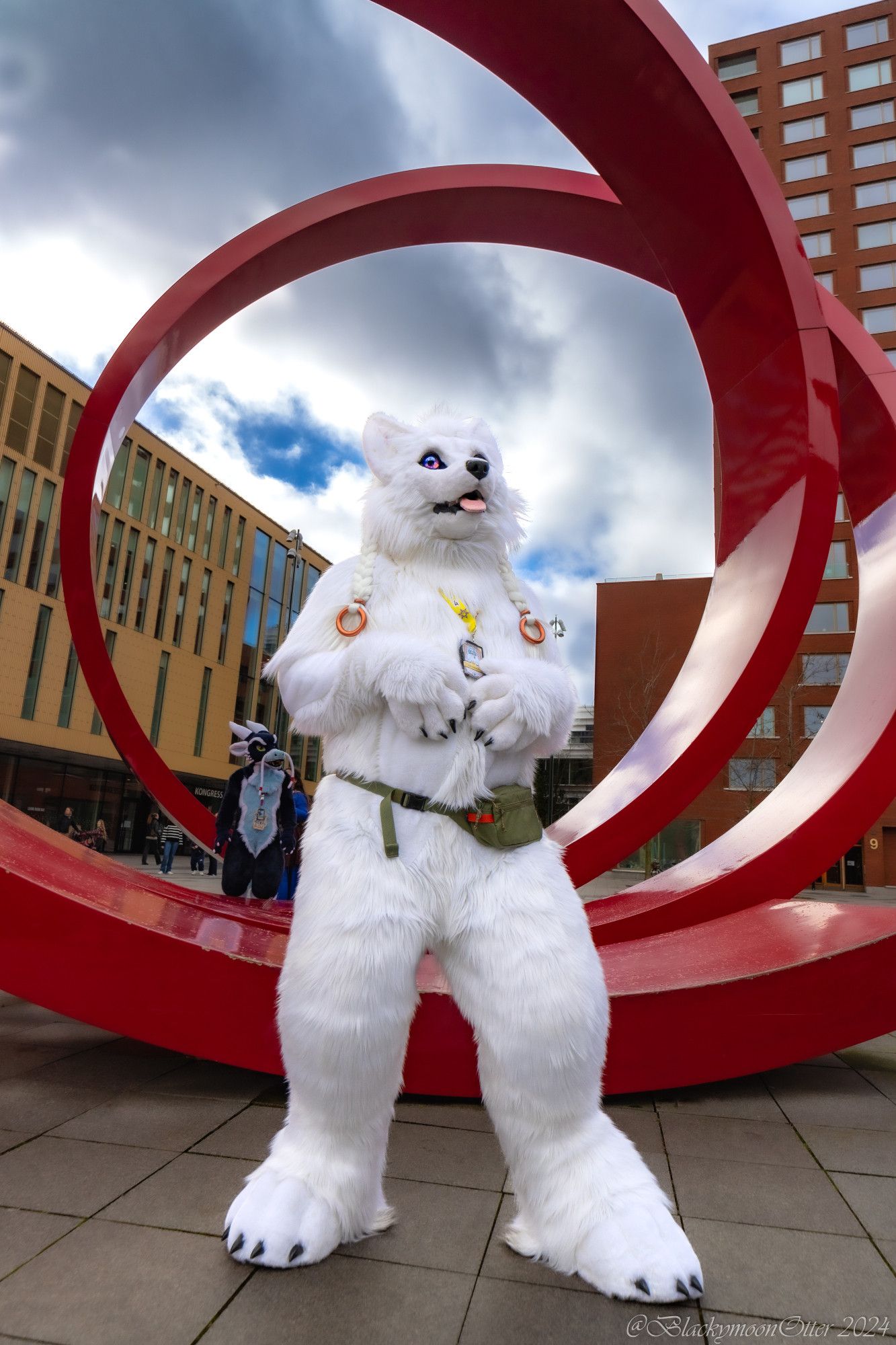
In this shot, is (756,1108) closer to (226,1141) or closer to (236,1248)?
(226,1141)

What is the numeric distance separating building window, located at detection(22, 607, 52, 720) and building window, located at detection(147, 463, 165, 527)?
544 centimetres

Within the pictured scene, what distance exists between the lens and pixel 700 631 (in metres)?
6.02

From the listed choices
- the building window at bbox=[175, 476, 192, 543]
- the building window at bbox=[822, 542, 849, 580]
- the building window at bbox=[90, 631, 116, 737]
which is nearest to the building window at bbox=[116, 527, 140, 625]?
the building window at bbox=[90, 631, 116, 737]

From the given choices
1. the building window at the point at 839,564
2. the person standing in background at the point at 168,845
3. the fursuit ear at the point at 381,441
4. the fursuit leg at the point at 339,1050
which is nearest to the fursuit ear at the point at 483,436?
the fursuit ear at the point at 381,441

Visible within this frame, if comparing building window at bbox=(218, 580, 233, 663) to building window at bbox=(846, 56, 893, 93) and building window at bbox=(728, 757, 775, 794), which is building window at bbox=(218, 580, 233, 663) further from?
building window at bbox=(846, 56, 893, 93)

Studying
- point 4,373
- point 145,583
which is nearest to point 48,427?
point 4,373

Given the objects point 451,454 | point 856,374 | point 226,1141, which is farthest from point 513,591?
point 856,374

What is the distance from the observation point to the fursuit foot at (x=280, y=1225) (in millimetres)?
2023

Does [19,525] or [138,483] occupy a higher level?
[138,483]

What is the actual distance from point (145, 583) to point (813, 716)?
2251cm

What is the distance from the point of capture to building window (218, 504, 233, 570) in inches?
1245

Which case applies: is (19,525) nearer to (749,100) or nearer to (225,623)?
(225,623)

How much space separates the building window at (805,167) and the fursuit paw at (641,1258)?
A: 38.8 m

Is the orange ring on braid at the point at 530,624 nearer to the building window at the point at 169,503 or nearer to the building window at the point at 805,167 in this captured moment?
the building window at the point at 169,503
